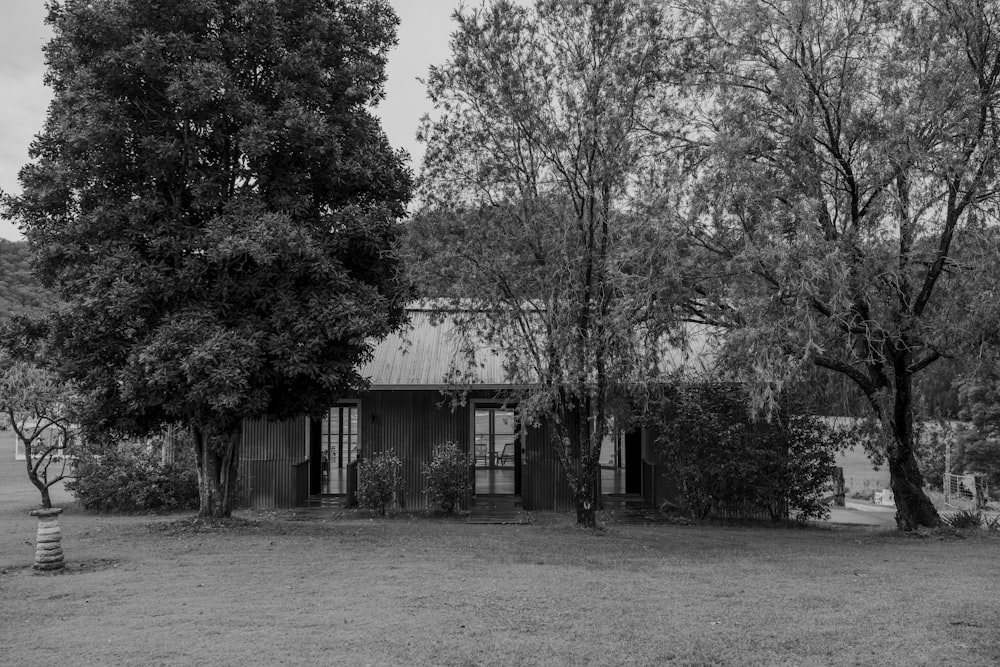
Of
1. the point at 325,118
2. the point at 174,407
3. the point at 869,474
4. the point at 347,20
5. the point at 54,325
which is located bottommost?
the point at 869,474

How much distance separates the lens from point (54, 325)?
11.3 m

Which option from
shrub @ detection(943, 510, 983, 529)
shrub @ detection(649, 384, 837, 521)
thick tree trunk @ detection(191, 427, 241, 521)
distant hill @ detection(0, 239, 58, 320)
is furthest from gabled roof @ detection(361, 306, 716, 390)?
distant hill @ detection(0, 239, 58, 320)

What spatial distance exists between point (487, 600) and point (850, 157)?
748 centimetres

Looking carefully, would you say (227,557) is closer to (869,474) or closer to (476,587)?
(476,587)

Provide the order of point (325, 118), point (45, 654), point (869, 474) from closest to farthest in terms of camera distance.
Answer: point (45, 654) < point (325, 118) < point (869, 474)

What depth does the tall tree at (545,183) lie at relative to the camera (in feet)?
37.1

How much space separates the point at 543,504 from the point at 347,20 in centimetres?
884

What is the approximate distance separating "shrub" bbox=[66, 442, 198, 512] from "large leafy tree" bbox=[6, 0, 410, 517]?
10.5 feet

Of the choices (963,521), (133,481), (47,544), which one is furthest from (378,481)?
(963,521)

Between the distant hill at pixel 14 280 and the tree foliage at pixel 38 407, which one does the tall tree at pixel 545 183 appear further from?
the distant hill at pixel 14 280

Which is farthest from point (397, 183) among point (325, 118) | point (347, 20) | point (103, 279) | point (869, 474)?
point (869, 474)

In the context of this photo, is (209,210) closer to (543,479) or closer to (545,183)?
(545,183)

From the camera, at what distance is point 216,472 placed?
12.7m

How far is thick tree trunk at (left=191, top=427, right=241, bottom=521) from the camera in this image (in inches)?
488
